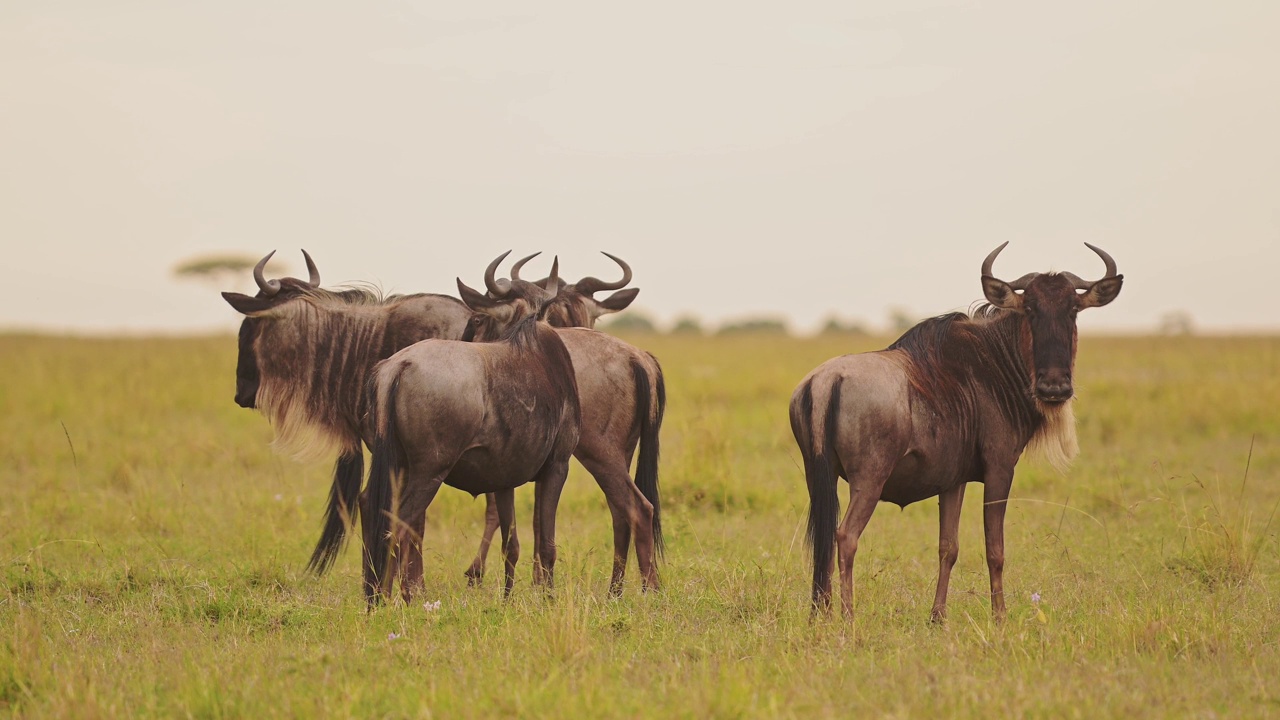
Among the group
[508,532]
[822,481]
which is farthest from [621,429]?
[822,481]

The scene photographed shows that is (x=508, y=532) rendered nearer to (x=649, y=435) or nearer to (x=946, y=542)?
(x=649, y=435)

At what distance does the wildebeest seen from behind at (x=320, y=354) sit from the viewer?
288 inches

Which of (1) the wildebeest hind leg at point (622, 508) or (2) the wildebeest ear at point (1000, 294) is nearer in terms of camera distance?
(2) the wildebeest ear at point (1000, 294)

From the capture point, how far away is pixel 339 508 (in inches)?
273

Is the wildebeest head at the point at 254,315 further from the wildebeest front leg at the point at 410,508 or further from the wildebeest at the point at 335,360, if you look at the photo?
the wildebeest front leg at the point at 410,508

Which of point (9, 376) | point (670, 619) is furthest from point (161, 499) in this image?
point (9, 376)

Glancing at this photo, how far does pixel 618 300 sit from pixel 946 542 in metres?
2.96

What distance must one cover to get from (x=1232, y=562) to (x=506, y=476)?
4196 mm

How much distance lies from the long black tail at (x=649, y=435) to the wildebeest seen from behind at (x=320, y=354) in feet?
3.97

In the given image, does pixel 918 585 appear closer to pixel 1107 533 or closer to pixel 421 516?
pixel 1107 533

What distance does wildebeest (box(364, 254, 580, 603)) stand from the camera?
572 cm

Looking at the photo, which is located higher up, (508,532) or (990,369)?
(990,369)

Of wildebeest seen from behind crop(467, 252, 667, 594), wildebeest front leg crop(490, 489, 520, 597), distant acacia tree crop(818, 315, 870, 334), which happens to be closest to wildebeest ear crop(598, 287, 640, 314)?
wildebeest seen from behind crop(467, 252, 667, 594)

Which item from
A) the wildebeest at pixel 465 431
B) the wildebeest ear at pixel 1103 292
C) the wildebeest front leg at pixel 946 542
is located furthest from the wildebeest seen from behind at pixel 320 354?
the wildebeest ear at pixel 1103 292
